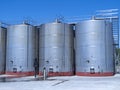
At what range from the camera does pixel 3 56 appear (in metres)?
44.2

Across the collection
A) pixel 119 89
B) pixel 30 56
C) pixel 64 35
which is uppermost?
pixel 64 35

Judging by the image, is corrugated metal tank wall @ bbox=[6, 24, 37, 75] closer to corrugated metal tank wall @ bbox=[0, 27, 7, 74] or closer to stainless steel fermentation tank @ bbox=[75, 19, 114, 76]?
corrugated metal tank wall @ bbox=[0, 27, 7, 74]

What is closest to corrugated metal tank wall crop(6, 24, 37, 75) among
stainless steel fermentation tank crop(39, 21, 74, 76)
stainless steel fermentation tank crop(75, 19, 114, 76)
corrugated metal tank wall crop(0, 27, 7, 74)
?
stainless steel fermentation tank crop(39, 21, 74, 76)

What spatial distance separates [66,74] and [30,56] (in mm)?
5997

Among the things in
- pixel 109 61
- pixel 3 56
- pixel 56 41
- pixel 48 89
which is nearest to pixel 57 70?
pixel 56 41

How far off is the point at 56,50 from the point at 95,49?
18.2 ft

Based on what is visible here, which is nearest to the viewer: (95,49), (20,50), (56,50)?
(95,49)

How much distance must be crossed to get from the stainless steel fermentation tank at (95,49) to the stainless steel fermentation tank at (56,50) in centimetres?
223

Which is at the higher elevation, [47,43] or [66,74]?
[47,43]

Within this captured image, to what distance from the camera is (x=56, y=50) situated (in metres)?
39.6

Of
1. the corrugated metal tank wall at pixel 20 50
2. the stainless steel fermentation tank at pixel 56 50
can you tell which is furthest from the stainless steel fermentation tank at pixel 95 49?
the corrugated metal tank wall at pixel 20 50

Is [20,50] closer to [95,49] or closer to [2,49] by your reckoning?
[2,49]

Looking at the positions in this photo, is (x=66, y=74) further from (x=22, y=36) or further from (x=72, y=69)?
(x=22, y=36)

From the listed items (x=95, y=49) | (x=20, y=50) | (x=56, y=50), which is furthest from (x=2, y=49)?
(x=95, y=49)
